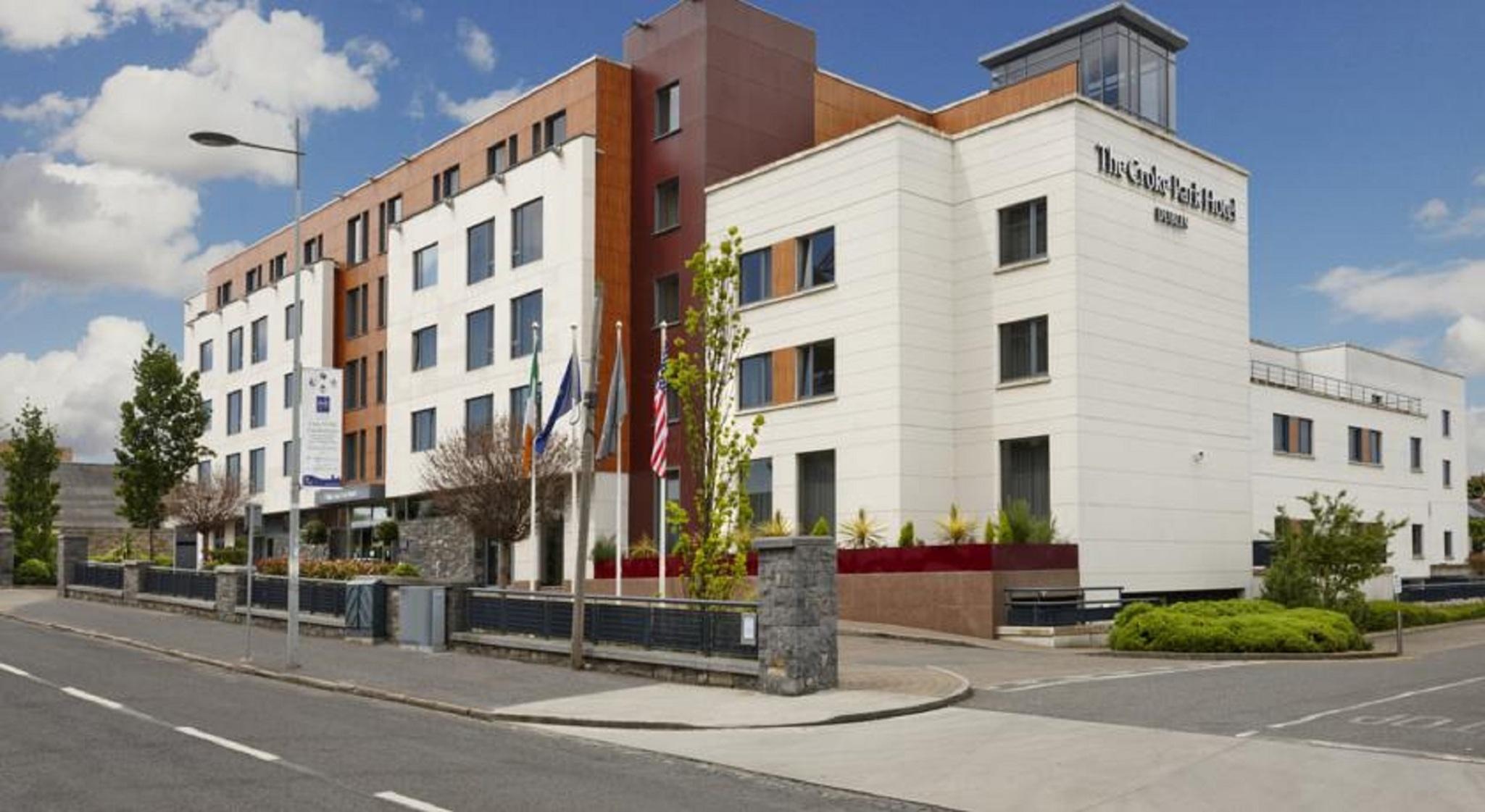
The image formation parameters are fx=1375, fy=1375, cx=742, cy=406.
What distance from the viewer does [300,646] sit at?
28.5 metres

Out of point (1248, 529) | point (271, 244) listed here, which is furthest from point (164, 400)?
point (1248, 529)

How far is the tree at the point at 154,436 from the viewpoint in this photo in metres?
58.5

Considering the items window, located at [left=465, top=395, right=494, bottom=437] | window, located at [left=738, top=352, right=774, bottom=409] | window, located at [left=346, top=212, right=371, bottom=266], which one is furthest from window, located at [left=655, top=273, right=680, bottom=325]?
window, located at [left=346, top=212, right=371, bottom=266]

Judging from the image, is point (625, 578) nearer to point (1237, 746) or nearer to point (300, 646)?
point (300, 646)

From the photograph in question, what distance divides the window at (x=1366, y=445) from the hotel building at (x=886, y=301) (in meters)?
0.14

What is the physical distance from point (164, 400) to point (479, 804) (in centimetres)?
5258

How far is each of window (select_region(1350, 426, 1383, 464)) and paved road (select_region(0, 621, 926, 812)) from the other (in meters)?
42.9

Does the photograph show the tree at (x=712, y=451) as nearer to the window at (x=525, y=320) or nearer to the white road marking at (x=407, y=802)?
the white road marking at (x=407, y=802)

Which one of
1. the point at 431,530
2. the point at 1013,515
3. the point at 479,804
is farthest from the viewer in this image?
the point at 431,530

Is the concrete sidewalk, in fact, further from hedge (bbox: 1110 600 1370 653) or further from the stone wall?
the stone wall

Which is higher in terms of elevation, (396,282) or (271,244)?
(271,244)

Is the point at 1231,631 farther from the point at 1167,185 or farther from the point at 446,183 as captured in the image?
the point at 446,183

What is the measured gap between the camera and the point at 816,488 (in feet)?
130

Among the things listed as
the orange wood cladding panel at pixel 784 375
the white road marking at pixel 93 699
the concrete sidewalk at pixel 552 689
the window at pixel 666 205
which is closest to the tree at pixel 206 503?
the window at pixel 666 205
